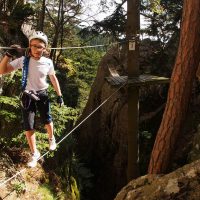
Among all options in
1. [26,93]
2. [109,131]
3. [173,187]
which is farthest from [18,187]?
[109,131]

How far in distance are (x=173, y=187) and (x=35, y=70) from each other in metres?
2.79

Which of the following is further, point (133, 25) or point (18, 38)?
point (18, 38)

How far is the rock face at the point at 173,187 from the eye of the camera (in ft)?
16.2

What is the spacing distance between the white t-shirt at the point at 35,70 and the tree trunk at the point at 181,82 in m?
2.67

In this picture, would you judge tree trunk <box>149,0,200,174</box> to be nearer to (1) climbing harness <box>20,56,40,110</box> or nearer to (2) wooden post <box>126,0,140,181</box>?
(2) wooden post <box>126,0,140,181</box>

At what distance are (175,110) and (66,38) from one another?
16.3 meters

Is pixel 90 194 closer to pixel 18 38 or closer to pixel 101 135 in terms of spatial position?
pixel 101 135

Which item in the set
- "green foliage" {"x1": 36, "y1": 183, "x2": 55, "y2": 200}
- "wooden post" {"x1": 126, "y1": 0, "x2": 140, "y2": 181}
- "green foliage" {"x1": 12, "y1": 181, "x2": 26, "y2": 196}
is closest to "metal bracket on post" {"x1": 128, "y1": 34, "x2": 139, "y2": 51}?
"wooden post" {"x1": 126, "y1": 0, "x2": 140, "y2": 181}

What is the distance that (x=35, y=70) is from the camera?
16.1 feet

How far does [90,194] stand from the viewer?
13648 mm

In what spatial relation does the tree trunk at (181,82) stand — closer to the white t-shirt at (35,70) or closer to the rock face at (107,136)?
the white t-shirt at (35,70)

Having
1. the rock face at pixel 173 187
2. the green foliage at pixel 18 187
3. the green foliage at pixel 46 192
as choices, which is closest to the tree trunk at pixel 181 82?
the rock face at pixel 173 187

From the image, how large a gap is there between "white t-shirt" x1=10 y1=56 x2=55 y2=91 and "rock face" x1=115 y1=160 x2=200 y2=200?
2.50m

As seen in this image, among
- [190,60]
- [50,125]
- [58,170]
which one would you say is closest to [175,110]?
[190,60]
